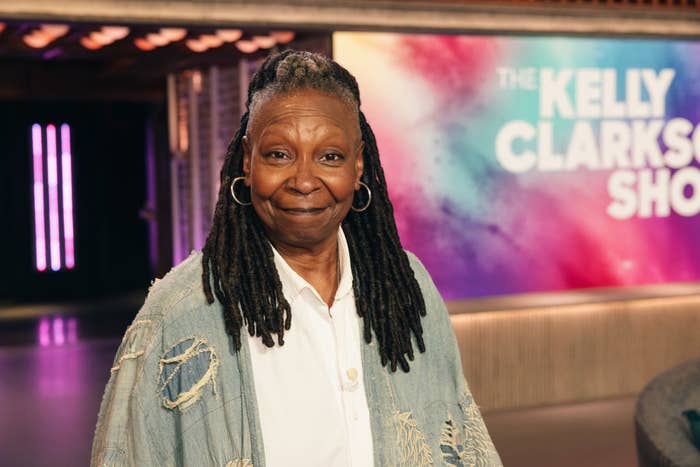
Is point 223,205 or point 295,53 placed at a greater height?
point 295,53

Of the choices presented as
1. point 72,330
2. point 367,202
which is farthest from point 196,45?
point 367,202

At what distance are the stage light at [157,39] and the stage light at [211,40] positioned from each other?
25 centimetres

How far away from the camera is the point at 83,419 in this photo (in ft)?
19.9

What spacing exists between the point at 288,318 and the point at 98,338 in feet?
24.1

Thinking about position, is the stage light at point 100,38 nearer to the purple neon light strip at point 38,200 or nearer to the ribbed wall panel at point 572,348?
the purple neon light strip at point 38,200

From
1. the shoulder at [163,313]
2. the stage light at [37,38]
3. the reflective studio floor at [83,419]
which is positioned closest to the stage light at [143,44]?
the stage light at [37,38]

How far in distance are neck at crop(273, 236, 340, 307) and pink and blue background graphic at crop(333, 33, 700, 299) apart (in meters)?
4.25

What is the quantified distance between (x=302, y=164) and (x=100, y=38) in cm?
666

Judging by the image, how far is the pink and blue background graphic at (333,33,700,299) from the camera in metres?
6.11

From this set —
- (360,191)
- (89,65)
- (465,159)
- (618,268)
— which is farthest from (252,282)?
(89,65)

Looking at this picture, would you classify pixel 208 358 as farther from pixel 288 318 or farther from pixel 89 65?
pixel 89 65

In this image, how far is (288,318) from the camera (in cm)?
166

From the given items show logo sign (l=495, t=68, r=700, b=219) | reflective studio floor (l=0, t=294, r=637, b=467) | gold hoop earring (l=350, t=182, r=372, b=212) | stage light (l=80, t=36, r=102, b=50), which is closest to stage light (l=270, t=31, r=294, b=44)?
show logo sign (l=495, t=68, r=700, b=219)

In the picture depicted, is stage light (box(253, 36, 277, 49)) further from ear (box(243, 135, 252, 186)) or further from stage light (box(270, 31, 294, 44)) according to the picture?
ear (box(243, 135, 252, 186))
